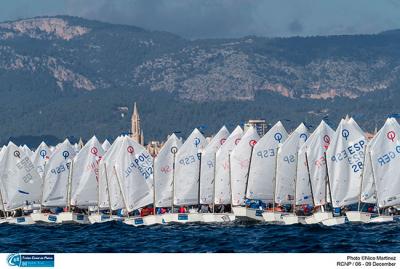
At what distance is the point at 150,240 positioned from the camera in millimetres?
85000

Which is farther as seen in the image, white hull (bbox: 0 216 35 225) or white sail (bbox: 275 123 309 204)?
white hull (bbox: 0 216 35 225)

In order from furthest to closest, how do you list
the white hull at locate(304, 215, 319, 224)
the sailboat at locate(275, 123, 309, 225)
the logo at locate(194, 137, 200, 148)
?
the logo at locate(194, 137, 200, 148) → the sailboat at locate(275, 123, 309, 225) → the white hull at locate(304, 215, 319, 224)

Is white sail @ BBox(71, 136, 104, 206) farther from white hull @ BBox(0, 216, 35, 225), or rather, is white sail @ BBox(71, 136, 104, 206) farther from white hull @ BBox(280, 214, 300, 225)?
white hull @ BBox(280, 214, 300, 225)

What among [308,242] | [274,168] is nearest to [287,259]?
[308,242]

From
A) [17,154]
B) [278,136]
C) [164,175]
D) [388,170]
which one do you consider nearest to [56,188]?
[17,154]

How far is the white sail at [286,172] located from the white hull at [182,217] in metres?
6.16

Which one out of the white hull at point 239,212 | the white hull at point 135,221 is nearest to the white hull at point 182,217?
the white hull at point 135,221

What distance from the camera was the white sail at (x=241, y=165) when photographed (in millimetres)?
103750

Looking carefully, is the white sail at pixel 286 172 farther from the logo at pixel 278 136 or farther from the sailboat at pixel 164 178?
the sailboat at pixel 164 178

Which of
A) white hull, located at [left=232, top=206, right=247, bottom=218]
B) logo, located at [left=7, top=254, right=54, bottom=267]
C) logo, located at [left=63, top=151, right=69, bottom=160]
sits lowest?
logo, located at [left=7, top=254, right=54, bottom=267]

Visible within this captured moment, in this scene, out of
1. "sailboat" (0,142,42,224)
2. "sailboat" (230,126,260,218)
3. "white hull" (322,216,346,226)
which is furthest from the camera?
"sailboat" (0,142,42,224)

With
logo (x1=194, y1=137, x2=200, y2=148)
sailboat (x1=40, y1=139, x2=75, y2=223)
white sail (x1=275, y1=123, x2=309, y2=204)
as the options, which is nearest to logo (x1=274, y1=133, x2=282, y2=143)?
white sail (x1=275, y1=123, x2=309, y2=204)

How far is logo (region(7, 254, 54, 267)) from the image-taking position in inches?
1836

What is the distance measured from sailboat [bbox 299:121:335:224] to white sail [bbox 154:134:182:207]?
37.7 feet
